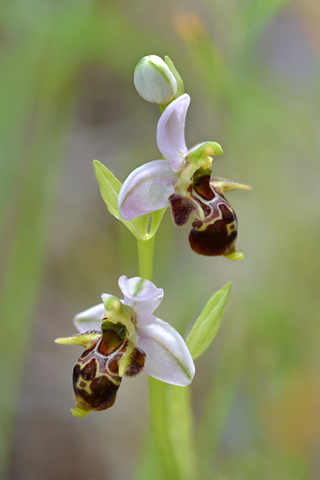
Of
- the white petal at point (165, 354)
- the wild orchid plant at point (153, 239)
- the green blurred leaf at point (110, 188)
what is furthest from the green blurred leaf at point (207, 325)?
the green blurred leaf at point (110, 188)

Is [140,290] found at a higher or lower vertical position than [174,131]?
lower

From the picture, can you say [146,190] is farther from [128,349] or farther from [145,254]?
[128,349]

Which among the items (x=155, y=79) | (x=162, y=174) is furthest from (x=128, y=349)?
(x=155, y=79)

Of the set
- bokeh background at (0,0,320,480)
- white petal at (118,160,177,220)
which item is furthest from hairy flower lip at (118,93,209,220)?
bokeh background at (0,0,320,480)

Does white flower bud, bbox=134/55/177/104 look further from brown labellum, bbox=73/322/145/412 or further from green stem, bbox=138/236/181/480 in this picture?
brown labellum, bbox=73/322/145/412

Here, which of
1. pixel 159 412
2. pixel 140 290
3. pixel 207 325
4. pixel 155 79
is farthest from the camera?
pixel 159 412

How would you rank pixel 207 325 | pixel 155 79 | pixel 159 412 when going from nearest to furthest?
pixel 155 79 < pixel 207 325 < pixel 159 412
